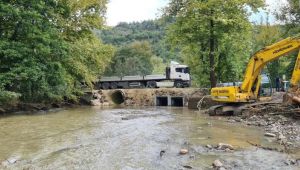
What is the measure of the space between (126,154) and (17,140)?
4978 millimetres

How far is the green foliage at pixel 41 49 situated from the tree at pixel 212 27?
8.36 metres

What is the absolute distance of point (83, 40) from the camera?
33219 millimetres

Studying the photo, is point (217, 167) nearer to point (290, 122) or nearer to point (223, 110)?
point (290, 122)

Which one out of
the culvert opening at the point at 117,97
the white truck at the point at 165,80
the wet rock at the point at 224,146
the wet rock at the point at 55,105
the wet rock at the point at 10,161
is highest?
the white truck at the point at 165,80

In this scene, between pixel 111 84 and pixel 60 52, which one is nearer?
pixel 60 52

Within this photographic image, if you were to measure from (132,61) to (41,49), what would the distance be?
46162 mm

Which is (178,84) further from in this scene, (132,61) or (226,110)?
(132,61)

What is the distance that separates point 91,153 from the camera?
1045 centimetres

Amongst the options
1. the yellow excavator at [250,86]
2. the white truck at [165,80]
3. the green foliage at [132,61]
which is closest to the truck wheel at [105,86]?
the white truck at [165,80]

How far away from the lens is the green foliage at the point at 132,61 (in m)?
67.2

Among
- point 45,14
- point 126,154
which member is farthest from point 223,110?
point 45,14

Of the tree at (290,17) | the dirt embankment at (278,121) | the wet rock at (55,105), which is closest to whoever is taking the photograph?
the dirt embankment at (278,121)

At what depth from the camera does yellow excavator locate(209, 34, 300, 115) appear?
61.1 ft

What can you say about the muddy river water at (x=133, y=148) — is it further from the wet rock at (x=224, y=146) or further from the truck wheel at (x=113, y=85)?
the truck wheel at (x=113, y=85)
